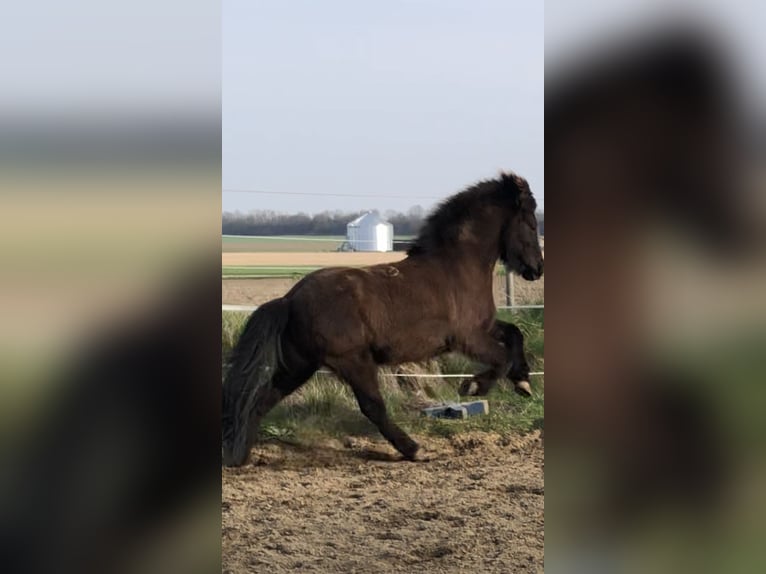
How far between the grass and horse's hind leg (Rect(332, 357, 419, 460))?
0.02m

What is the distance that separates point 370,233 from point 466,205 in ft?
0.98

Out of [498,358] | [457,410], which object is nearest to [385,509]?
[457,410]

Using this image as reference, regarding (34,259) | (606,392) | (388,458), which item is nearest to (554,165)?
(606,392)

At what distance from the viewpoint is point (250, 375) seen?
7.75ft

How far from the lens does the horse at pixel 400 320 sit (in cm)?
232

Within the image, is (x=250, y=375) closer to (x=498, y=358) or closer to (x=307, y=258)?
(x=307, y=258)

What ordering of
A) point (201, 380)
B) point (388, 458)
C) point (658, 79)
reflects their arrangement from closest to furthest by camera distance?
1. point (201, 380)
2. point (658, 79)
3. point (388, 458)

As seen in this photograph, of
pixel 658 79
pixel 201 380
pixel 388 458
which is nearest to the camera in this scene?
pixel 201 380

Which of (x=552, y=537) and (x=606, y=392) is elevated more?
(x=606, y=392)

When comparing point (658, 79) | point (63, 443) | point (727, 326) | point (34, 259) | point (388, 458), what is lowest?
point (388, 458)

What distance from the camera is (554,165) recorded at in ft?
4.06

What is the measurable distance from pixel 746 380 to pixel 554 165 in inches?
17.3

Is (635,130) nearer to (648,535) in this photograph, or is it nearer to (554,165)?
(554,165)

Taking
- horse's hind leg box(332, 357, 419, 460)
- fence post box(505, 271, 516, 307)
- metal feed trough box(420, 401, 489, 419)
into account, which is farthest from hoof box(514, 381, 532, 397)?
horse's hind leg box(332, 357, 419, 460)
